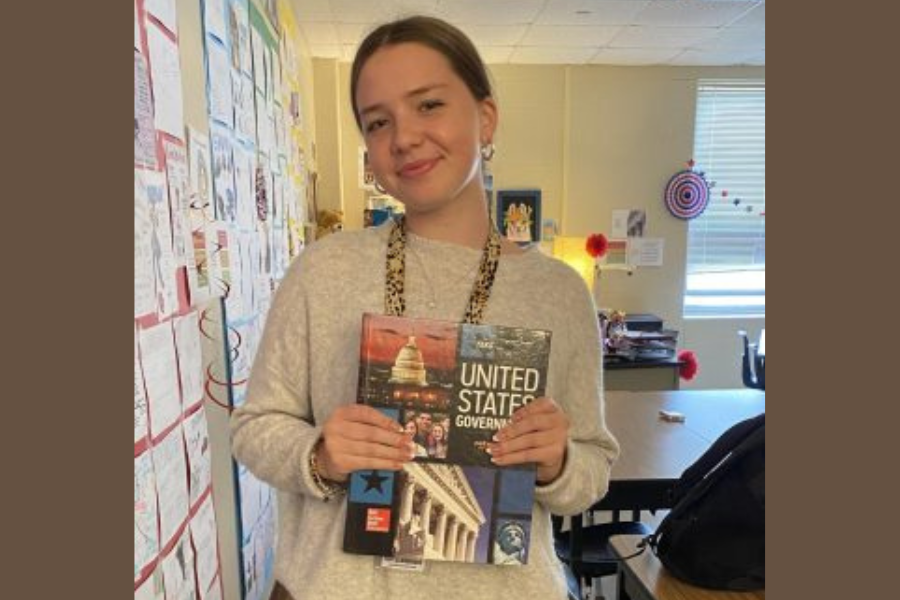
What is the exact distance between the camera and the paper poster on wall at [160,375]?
3.33 feet

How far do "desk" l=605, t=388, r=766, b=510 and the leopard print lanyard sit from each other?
877 mm

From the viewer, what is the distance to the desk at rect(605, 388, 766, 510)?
1671 mm

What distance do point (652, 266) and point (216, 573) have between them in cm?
436

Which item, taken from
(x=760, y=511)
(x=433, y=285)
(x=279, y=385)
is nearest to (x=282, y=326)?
(x=279, y=385)

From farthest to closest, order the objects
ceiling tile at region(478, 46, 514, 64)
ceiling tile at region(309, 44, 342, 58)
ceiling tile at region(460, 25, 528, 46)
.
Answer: ceiling tile at region(478, 46, 514, 64)
ceiling tile at region(309, 44, 342, 58)
ceiling tile at region(460, 25, 528, 46)

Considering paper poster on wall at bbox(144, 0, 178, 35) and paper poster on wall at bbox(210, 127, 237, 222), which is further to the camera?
paper poster on wall at bbox(210, 127, 237, 222)

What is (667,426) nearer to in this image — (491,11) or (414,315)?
(414,315)

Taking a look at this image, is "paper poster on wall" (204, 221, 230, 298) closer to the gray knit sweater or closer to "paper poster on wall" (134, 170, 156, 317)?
"paper poster on wall" (134, 170, 156, 317)

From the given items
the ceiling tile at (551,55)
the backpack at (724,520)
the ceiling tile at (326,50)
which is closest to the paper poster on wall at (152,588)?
the backpack at (724,520)

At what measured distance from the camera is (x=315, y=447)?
2.36 ft

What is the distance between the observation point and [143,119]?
1.01 meters

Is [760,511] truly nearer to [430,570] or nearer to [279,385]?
[430,570]

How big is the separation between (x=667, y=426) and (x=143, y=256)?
180 centimetres

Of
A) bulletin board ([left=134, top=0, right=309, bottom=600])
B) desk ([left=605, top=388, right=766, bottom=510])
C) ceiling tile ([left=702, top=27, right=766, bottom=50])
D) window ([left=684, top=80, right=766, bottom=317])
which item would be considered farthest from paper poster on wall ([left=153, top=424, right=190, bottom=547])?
window ([left=684, top=80, right=766, bottom=317])
